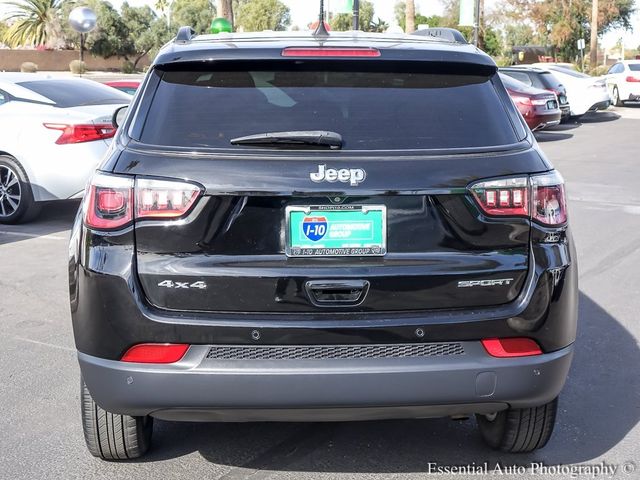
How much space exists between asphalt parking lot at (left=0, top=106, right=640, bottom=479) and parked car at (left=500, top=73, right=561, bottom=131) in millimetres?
13828

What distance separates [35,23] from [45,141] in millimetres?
62689

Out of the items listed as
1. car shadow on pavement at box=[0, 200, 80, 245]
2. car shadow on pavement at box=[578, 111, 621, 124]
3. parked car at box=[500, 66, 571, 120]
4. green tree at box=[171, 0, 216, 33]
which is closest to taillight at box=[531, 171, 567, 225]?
car shadow on pavement at box=[0, 200, 80, 245]

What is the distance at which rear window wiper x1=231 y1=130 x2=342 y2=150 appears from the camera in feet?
11.0

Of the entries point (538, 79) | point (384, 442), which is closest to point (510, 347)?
point (384, 442)

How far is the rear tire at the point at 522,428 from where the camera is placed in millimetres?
3803

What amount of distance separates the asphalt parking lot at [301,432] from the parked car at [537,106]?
1383cm

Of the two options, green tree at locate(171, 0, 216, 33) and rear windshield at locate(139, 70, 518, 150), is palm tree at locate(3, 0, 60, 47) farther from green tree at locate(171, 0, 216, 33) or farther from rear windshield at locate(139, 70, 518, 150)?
rear windshield at locate(139, 70, 518, 150)

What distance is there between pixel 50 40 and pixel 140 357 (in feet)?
225

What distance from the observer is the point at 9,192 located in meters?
9.66

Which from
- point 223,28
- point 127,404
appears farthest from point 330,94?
point 223,28

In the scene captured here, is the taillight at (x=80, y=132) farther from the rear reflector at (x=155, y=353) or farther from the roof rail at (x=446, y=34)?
the rear reflector at (x=155, y=353)

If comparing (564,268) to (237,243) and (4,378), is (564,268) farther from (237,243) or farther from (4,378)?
(4,378)

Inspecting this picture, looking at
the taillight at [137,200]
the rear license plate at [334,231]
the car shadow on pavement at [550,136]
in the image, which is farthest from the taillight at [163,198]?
the car shadow on pavement at [550,136]

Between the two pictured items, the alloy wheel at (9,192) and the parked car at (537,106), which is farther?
the parked car at (537,106)
